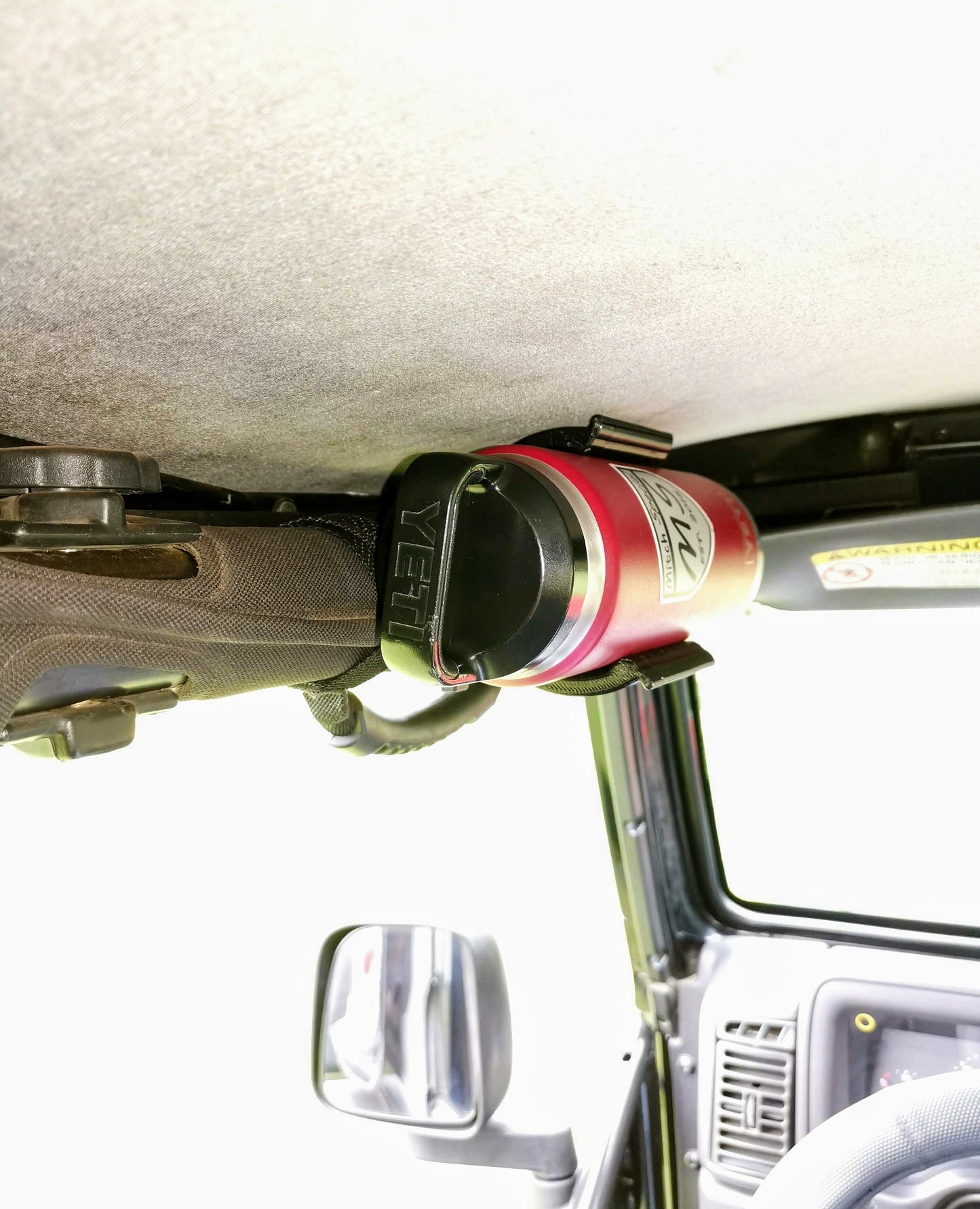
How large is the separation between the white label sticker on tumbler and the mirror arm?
3.64 ft

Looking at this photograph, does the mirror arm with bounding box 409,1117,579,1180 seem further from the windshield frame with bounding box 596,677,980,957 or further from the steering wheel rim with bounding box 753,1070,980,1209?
the steering wheel rim with bounding box 753,1070,980,1209

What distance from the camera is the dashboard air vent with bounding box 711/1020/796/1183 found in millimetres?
1530

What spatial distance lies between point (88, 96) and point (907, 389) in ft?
3.34

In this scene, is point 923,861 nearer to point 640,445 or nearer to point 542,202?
point 640,445

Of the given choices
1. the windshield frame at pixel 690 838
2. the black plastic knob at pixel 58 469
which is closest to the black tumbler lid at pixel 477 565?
the black plastic knob at pixel 58 469

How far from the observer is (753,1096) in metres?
1.56

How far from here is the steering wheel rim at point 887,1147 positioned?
0.98 meters

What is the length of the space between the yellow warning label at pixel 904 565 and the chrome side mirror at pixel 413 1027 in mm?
842

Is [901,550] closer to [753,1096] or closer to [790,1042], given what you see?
[790,1042]

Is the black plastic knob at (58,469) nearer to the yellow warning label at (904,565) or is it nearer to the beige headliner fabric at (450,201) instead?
the beige headliner fabric at (450,201)

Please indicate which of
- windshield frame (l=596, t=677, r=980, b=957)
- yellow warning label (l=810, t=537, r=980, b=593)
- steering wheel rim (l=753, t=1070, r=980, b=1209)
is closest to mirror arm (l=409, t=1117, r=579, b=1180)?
windshield frame (l=596, t=677, r=980, b=957)

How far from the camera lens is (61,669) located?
2.10ft

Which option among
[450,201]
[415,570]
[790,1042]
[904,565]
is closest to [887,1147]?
[790,1042]

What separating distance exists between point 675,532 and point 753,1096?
1.12m
